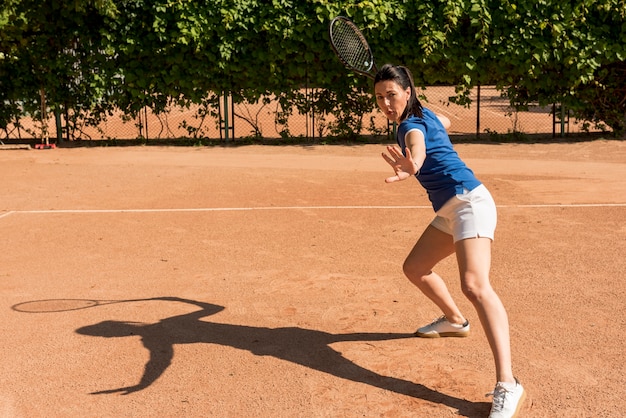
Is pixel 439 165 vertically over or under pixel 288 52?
under

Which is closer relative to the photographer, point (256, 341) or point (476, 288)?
point (476, 288)

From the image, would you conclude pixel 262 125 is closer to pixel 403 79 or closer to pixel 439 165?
pixel 403 79

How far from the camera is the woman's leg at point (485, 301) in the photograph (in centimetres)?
432

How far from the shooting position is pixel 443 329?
18.1 ft

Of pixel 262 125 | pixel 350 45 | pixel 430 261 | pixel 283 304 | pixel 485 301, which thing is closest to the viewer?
pixel 485 301

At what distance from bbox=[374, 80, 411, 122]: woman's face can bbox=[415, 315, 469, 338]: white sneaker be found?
163 centimetres

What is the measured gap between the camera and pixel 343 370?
5.04 m

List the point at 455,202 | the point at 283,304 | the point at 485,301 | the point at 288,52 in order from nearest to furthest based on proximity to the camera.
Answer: the point at 485,301
the point at 455,202
the point at 283,304
the point at 288,52

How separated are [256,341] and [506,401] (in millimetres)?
2004

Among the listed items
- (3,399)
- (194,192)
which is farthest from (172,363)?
(194,192)

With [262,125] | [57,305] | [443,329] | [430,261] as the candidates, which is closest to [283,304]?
[443,329]

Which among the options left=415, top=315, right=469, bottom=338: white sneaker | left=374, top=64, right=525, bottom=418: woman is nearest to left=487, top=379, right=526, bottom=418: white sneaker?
left=374, top=64, right=525, bottom=418: woman

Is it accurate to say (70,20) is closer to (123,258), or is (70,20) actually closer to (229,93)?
(229,93)

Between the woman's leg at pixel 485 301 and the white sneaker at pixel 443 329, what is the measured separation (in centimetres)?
113
